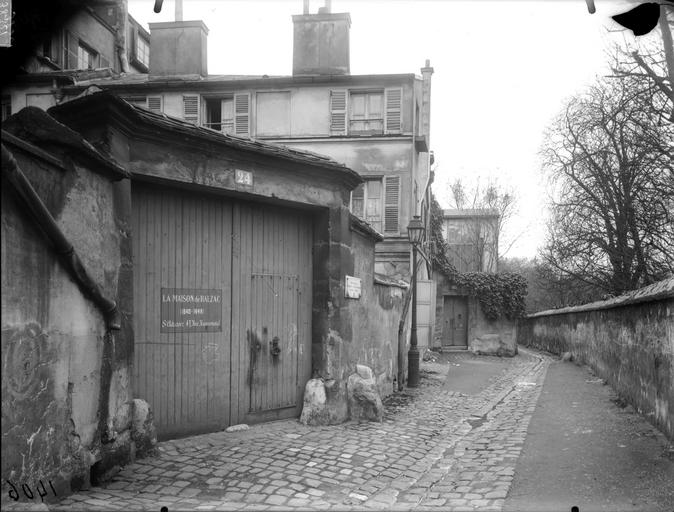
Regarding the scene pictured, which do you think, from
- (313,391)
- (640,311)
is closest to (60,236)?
(313,391)

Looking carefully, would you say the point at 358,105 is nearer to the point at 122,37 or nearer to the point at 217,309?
the point at 122,37

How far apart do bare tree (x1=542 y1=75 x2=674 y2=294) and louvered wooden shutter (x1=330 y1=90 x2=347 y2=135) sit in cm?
772

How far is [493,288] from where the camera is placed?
2552cm

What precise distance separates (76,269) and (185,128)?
2048 millimetres

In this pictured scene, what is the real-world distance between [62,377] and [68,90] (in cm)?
1754

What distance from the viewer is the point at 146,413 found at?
564 centimetres

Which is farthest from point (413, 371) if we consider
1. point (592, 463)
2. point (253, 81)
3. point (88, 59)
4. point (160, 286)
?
point (88, 59)

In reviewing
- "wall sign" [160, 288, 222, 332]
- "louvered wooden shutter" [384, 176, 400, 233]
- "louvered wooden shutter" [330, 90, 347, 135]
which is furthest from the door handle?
"louvered wooden shutter" [330, 90, 347, 135]

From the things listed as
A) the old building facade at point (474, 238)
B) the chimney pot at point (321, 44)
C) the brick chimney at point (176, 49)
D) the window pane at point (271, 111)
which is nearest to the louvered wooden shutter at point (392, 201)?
the chimney pot at point (321, 44)

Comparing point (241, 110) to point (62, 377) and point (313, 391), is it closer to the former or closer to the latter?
point (313, 391)

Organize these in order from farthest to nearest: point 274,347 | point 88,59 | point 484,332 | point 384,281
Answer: point 484,332, point 88,59, point 384,281, point 274,347

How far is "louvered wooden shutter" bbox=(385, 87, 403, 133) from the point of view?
20359 millimetres

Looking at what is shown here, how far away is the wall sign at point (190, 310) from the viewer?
641cm

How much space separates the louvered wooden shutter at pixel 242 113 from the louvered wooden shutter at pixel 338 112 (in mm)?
2863
